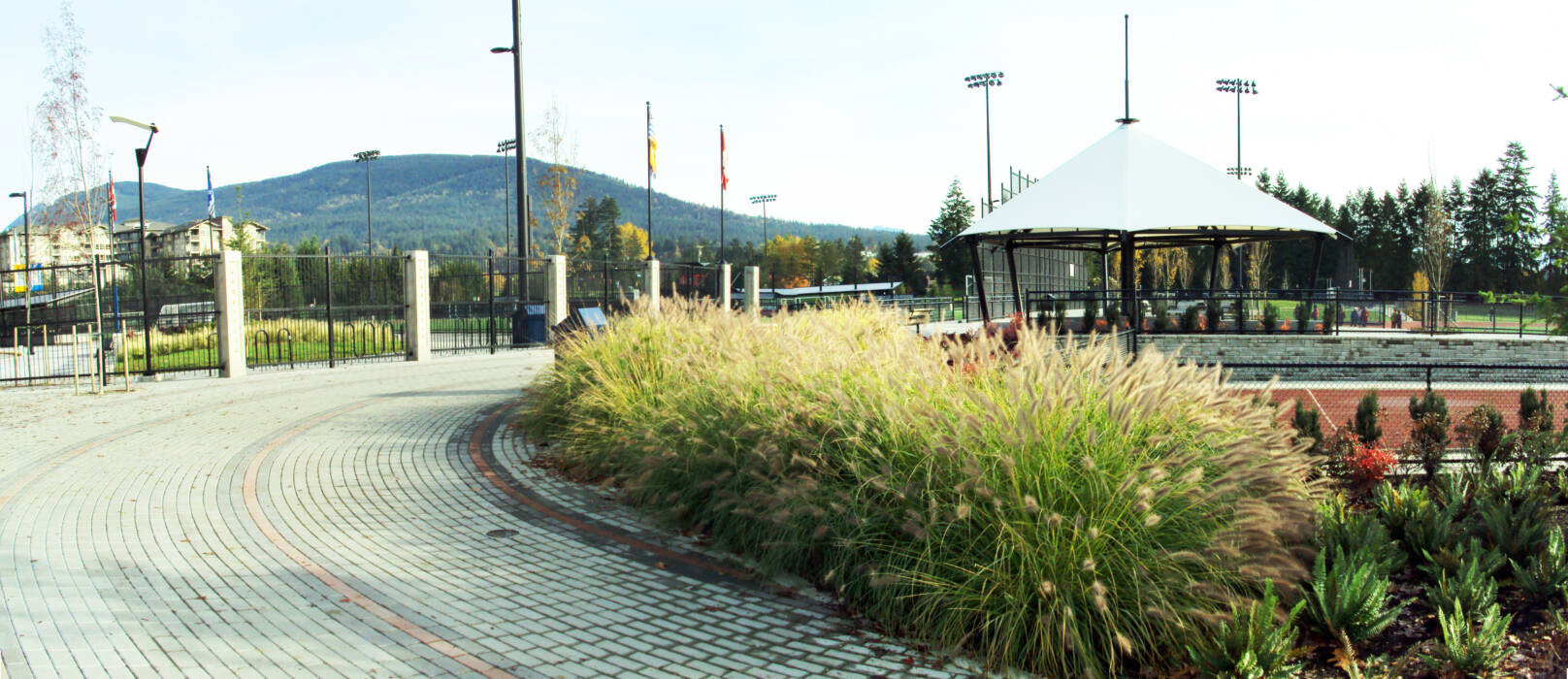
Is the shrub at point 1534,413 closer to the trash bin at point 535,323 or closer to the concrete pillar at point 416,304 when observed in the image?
the concrete pillar at point 416,304

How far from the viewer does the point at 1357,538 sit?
510cm

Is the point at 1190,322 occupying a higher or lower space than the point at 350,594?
higher

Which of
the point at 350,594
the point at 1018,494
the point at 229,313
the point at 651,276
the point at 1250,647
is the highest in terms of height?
the point at 651,276

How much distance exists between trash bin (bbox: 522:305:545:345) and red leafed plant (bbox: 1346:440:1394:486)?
2218 cm

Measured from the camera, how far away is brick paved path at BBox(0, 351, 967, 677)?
4613mm

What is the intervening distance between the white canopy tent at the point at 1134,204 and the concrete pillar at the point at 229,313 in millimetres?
15031

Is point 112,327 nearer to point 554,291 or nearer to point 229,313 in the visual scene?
point 229,313

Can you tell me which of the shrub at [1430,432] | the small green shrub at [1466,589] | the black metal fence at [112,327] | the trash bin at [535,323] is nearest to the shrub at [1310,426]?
the shrub at [1430,432]

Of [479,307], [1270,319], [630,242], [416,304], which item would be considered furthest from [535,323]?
A: [630,242]

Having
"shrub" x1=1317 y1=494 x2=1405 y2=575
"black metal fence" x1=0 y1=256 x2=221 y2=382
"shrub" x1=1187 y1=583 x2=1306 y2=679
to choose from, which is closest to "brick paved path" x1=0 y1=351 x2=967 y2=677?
"shrub" x1=1187 y1=583 x2=1306 y2=679

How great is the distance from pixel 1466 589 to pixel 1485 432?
14.6 feet

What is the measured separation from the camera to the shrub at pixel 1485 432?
785 centimetres

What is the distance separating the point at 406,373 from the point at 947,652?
1717 cm

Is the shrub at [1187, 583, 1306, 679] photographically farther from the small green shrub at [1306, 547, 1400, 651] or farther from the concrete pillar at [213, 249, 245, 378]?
the concrete pillar at [213, 249, 245, 378]
